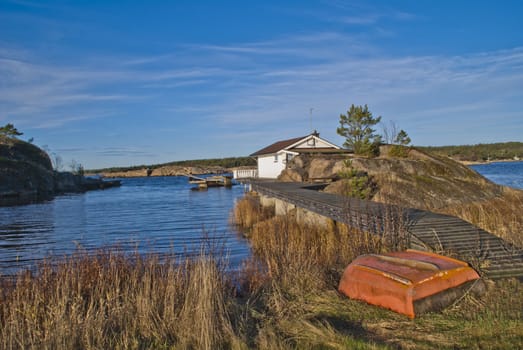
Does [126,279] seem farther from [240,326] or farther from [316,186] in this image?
[316,186]

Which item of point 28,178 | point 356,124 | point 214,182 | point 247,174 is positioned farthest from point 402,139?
point 28,178

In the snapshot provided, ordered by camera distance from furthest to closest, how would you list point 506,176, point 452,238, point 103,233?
1. point 506,176
2. point 103,233
3. point 452,238

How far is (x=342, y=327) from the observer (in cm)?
563

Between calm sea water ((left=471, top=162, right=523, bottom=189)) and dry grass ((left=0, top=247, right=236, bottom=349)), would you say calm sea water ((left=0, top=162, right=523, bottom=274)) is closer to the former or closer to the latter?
dry grass ((left=0, top=247, right=236, bottom=349))

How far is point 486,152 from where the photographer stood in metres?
114

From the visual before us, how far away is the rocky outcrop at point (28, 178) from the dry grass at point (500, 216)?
45103mm

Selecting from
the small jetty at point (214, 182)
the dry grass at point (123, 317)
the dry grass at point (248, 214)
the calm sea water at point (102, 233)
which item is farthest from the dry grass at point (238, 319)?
the small jetty at point (214, 182)

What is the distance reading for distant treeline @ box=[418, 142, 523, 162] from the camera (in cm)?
10675

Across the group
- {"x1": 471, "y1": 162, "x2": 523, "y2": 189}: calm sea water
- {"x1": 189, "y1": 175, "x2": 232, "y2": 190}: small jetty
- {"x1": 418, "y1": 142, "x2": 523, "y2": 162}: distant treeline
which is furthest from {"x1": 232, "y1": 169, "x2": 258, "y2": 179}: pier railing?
{"x1": 418, "y1": 142, "x2": 523, "y2": 162}: distant treeline

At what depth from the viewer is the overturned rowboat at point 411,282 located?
225 inches

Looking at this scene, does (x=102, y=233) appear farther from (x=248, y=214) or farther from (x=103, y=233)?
(x=248, y=214)

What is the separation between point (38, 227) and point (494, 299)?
25.8 m

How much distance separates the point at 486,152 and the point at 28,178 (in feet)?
370

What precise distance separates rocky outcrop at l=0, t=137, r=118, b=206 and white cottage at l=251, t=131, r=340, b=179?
2766 cm
